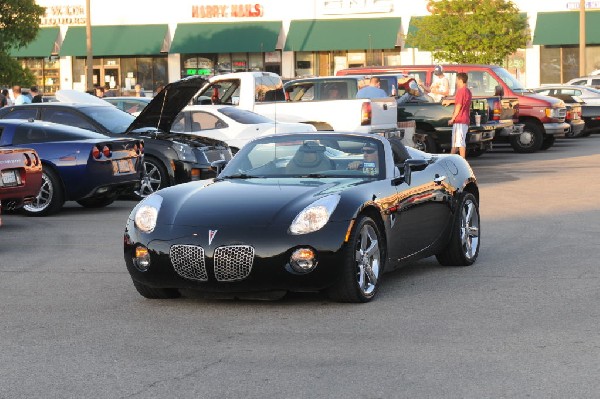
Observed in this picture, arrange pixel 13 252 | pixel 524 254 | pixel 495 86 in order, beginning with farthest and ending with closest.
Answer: pixel 495 86 → pixel 13 252 → pixel 524 254

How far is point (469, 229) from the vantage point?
11.4 meters

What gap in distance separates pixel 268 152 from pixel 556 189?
9953mm

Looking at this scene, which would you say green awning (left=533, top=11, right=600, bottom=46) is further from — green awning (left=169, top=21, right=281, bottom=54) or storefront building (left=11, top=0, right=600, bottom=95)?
green awning (left=169, top=21, right=281, bottom=54)

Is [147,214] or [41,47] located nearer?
[147,214]

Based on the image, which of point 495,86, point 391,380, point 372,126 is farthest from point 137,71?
point 391,380

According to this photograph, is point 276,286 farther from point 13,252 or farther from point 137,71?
point 137,71

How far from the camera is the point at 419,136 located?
83.4 feet

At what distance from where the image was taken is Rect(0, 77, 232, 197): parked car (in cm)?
1844

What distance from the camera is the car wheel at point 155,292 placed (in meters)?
9.21

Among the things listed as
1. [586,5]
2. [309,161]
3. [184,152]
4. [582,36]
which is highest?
[586,5]

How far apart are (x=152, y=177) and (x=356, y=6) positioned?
116 feet

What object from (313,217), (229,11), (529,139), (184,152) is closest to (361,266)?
(313,217)

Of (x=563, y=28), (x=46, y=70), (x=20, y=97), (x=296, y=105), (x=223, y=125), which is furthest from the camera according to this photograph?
(x=46, y=70)

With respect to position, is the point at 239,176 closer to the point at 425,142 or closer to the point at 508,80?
the point at 425,142
